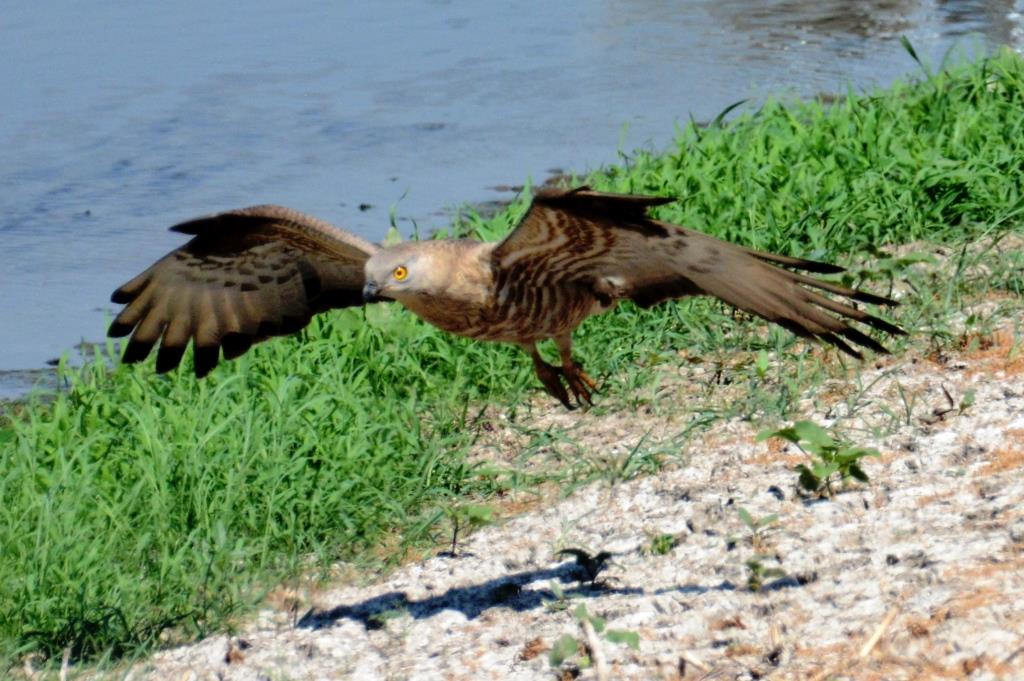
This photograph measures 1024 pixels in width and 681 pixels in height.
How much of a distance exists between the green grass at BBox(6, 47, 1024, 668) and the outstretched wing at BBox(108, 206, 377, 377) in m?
0.32

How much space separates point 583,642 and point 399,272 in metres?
1.36

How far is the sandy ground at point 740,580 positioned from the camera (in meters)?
4.18

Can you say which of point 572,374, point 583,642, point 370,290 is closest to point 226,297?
point 370,290

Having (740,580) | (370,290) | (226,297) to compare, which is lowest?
(740,580)

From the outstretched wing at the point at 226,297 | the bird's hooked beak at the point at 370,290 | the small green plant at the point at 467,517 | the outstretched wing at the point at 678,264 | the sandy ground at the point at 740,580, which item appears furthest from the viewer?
the outstretched wing at the point at 226,297

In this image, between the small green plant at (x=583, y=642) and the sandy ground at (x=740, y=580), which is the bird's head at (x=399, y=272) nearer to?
the sandy ground at (x=740, y=580)

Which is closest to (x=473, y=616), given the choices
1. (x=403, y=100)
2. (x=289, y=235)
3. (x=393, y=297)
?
(x=393, y=297)

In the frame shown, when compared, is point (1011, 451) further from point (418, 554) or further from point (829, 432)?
point (418, 554)

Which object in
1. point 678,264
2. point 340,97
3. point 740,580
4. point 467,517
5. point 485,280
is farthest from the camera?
point 340,97

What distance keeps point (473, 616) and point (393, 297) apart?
104 centimetres

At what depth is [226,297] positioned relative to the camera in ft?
19.1

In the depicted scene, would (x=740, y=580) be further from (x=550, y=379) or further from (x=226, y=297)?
(x=226, y=297)

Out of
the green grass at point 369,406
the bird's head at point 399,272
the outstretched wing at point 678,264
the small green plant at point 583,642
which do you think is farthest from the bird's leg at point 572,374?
the small green plant at point 583,642

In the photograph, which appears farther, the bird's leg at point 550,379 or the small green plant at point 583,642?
the bird's leg at point 550,379
